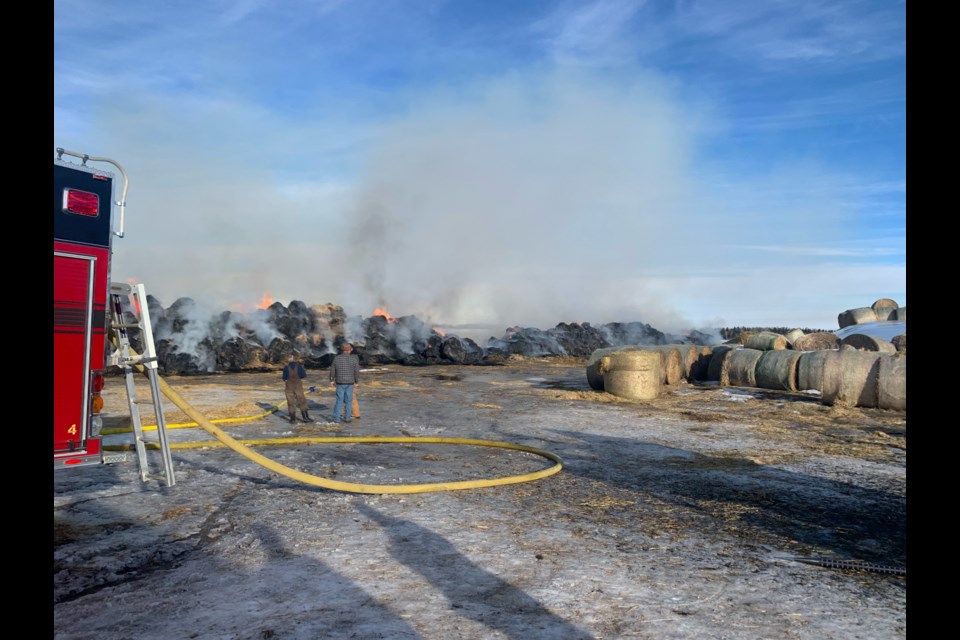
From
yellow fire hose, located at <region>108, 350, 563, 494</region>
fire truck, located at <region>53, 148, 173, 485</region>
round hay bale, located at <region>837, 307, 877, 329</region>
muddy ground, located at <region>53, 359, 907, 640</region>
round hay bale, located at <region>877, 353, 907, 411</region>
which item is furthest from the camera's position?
round hay bale, located at <region>837, 307, 877, 329</region>

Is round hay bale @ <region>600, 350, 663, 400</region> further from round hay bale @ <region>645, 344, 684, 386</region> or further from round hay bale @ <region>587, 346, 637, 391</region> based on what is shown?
round hay bale @ <region>645, 344, 684, 386</region>

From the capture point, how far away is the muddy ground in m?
4.29

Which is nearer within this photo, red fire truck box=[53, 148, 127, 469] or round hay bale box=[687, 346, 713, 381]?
red fire truck box=[53, 148, 127, 469]

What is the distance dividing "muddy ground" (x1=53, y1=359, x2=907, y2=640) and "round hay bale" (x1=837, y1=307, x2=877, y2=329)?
17.8 meters

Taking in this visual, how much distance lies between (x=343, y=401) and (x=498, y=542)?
8119 mm

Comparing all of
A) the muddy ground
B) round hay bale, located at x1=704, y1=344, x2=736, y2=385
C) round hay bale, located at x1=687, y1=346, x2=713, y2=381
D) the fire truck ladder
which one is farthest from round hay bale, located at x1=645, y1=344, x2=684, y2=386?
the fire truck ladder

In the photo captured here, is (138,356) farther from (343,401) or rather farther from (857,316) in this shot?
(857,316)

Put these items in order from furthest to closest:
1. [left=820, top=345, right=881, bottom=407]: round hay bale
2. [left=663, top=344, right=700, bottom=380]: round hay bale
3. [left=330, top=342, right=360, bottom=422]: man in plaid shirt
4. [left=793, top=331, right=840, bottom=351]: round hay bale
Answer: [left=793, top=331, right=840, bottom=351]: round hay bale
[left=663, top=344, right=700, bottom=380]: round hay bale
[left=820, top=345, right=881, bottom=407]: round hay bale
[left=330, top=342, right=360, bottom=422]: man in plaid shirt

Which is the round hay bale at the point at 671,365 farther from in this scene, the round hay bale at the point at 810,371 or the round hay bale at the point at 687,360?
the round hay bale at the point at 810,371

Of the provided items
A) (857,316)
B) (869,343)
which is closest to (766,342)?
Result: (869,343)

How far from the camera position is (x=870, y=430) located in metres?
12.4
